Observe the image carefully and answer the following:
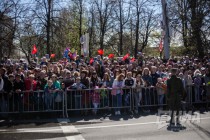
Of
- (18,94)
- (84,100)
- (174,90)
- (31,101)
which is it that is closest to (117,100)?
(84,100)

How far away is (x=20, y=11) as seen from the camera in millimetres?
25922

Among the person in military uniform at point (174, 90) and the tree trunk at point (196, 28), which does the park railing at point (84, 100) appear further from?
the tree trunk at point (196, 28)

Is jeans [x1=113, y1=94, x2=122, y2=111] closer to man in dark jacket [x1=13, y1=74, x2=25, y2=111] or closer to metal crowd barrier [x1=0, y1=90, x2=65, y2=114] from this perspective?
metal crowd barrier [x1=0, y1=90, x2=65, y2=114]

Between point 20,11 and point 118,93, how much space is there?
653 inches

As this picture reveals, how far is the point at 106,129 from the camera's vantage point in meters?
9.28

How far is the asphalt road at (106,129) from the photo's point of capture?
8.23 meters

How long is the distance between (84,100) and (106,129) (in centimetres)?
284

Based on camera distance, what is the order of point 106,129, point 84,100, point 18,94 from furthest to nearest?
point 84,100 < point 18,94 < point 106,129

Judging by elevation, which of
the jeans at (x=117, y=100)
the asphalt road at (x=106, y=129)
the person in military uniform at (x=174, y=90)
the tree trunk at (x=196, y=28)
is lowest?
the asphalt road at (x=106, y=129)

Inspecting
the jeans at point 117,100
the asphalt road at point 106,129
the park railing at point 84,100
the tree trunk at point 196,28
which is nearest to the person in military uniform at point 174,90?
the asphalt road at point 106,129

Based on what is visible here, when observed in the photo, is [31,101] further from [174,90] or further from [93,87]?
[174,90]

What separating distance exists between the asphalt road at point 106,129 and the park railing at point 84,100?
722 millimetres

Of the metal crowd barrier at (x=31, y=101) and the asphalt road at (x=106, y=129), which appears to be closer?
the asphalt road at (x=106, y=129)

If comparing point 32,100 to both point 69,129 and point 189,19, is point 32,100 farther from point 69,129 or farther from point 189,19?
point 189,19
